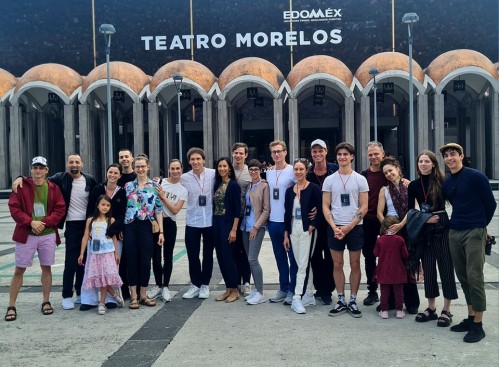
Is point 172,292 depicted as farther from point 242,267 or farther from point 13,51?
point 13,51

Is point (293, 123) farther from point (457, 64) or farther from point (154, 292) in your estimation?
point (154, 292)

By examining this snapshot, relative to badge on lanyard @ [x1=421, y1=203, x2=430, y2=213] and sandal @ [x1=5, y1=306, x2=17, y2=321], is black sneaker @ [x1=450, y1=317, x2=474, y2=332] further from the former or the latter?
sandal @ [x1=5, y1=306, x2=17, y2=321]

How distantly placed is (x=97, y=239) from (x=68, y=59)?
3836 centimetres

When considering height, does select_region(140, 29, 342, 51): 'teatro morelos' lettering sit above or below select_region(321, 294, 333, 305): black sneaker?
above

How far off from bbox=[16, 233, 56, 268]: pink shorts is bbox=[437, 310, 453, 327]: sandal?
448 centimetres

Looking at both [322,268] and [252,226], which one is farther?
[252,226]

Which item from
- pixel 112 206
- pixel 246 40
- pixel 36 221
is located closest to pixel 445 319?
pixel 112 206

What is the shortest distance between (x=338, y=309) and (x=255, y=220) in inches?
59.8

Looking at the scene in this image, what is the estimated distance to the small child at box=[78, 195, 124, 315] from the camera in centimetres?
615

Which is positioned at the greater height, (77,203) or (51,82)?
(51,82)

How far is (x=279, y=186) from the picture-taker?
21.0 ft

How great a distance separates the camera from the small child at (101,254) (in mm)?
6152

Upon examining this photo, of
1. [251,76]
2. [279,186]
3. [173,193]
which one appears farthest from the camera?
[251,76]

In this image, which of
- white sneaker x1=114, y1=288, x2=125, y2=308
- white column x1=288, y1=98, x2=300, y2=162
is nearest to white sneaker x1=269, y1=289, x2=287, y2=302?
white sneaker x1=114, y1=288, x2=125, y2=308
